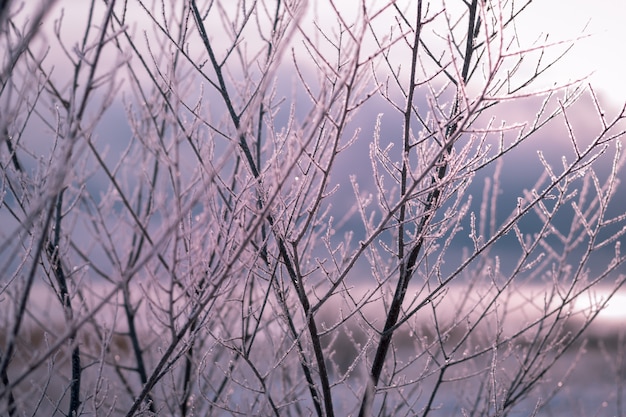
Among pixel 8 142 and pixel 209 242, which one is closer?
pixel 209 242

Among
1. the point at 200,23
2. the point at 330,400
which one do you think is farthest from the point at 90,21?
the point at 330,400

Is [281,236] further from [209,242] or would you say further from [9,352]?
[9,352]

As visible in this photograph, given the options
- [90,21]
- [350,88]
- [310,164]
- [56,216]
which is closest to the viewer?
[350,88]

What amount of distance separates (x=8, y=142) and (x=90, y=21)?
105 centimetres

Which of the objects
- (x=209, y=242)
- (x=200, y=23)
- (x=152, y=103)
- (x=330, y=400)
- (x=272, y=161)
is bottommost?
(x=330, y=400)

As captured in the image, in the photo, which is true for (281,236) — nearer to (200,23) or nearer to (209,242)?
(209,242)

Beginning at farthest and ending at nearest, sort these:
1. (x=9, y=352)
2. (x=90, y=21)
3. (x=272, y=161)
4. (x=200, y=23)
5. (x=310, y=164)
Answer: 1. (x=200, y=23)
2. (x=310, y=164)
3. (x=90, y=21)
4. (x=272, y=161)
5. (x=9, y=352)

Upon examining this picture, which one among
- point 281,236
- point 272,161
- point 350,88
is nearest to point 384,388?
point 281,236

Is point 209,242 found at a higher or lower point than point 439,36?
lower

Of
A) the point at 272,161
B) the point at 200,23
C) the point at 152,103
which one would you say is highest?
the point at 152,103

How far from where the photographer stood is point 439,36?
2.90m

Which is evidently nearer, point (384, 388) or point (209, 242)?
point (209, 242)

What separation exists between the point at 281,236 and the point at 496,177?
6.91 feet

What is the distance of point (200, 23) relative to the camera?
10.2ft
